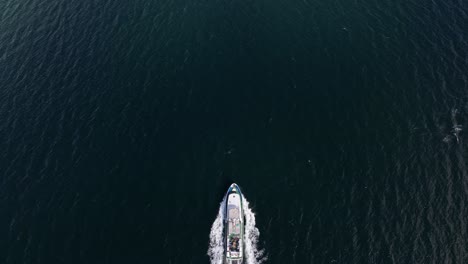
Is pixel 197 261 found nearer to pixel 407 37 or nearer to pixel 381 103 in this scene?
pixel 381 103

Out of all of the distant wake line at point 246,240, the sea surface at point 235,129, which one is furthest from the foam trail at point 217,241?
the sea surface at point 235,129

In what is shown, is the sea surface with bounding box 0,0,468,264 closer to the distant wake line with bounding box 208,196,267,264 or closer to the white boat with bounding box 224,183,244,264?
the distant wake line with bounding box 208,196,267,264

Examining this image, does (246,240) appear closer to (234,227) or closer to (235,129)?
(234,227)

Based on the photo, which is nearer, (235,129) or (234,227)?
(234,227)

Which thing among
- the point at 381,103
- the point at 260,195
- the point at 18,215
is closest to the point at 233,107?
the point at 260,195

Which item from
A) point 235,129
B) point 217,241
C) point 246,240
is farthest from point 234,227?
point 235,129

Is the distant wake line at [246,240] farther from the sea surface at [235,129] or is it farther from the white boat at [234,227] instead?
the white boat at [234,227]

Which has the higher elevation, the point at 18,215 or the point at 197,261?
the point at 18,215
